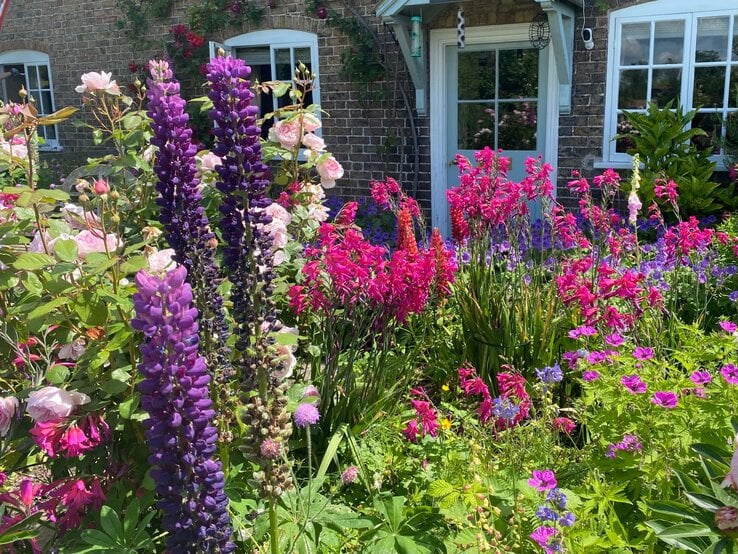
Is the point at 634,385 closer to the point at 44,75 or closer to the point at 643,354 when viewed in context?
the point at 643,354

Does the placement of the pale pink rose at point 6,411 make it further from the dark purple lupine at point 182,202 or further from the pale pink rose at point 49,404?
the dark purple lupine at point 182,202

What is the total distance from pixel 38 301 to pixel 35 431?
357mm

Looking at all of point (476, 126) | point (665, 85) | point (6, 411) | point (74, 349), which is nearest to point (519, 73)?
point (476, 126)

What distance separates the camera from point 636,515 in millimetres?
1994

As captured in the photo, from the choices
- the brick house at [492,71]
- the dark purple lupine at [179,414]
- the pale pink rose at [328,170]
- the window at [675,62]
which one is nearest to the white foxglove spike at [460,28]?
the brick house at [492,71]

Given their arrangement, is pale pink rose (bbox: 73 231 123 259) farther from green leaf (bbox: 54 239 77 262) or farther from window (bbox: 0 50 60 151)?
window (bbox: 0 50 60 151)

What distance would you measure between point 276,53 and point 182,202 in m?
6.73

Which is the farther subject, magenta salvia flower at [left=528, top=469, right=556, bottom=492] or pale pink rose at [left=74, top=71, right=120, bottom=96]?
pale pink rose at [left=74, top=71, right=120, bottom=96]

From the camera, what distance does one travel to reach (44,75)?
33.1 feet

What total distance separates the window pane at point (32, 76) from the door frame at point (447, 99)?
251 inches

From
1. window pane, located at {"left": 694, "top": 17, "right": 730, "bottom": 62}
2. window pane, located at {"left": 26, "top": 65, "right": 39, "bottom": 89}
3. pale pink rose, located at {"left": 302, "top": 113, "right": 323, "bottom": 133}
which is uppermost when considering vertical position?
window pane, located at {"left": 26, "top": 65, "right": 39, "bottom": 89}

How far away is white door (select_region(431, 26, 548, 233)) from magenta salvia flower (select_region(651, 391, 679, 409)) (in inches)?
202

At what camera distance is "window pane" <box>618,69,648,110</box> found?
251 inches

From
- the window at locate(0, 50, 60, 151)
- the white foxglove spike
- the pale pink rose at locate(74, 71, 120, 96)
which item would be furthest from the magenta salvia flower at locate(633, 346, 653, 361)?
the window at locate(0, 50, 60, 151)
